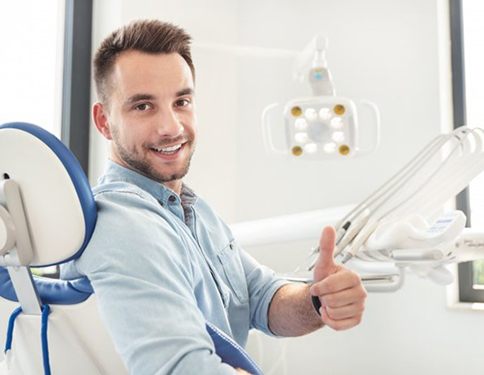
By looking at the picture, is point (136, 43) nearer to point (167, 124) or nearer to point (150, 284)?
point (167, 124)

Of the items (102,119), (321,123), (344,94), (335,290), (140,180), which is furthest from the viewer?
(344,94)

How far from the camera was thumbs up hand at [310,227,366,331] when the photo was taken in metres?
1.06

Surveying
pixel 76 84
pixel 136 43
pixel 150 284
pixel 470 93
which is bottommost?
pixel 150 284

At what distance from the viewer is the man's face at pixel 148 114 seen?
120cm

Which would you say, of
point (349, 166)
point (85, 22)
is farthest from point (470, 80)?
point (85, 22)

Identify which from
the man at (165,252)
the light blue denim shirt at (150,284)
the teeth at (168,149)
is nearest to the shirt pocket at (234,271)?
the man at (165,252)

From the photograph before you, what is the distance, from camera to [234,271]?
1.32m

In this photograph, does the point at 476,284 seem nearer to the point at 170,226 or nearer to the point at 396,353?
the point at 396,353

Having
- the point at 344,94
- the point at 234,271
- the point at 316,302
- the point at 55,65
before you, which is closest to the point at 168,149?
the point at 234,271

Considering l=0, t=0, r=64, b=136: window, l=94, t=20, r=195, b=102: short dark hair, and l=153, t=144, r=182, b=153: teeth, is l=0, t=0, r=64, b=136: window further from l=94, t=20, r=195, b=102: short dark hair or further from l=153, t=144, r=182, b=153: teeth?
l=153, t=144, r=182, b=153: teeth

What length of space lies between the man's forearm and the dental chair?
0.36 m

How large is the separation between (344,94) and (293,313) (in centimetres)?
143

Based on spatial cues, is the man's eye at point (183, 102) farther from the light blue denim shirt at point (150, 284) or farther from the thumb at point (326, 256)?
the thumb at point (326, 256)

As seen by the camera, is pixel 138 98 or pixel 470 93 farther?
pixel 470 93
